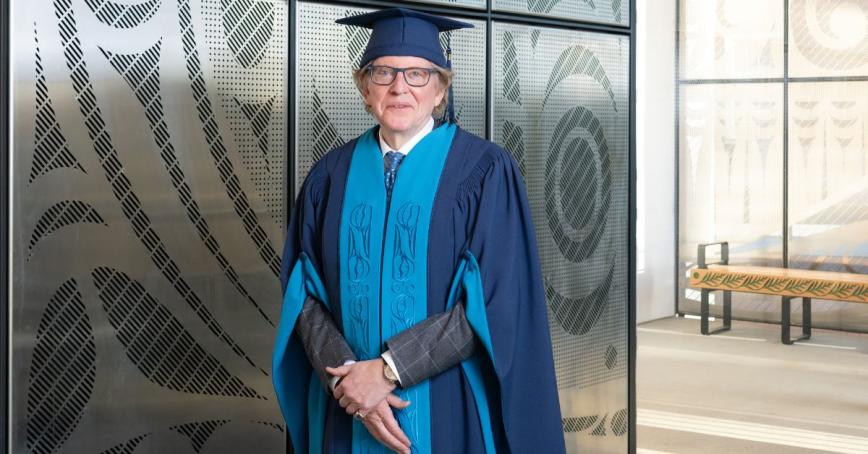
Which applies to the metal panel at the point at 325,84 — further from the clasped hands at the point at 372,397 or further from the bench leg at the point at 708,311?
the bench leg at the point at 708,311

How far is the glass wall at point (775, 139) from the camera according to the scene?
815 cm

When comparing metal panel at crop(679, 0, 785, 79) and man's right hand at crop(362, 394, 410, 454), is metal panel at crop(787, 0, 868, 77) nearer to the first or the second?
metal panel at crop(679, 0, 785, 79)

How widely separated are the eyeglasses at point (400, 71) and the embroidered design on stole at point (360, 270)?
285mm

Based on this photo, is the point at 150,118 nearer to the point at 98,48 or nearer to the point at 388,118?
the point at 98,48

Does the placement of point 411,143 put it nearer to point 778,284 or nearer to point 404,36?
point 404,36

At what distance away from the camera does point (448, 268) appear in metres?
2.32

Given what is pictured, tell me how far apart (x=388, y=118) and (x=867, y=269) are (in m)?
6.82

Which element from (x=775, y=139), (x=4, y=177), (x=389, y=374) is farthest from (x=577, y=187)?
(x=775, y=139)

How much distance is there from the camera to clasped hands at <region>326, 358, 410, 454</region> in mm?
2213

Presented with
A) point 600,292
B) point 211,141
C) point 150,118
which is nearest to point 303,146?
point 211,141

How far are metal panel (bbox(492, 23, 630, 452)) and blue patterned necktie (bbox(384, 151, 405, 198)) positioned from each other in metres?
1.59

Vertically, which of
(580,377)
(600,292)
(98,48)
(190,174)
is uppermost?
(98,48)

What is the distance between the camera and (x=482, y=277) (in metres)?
2.29

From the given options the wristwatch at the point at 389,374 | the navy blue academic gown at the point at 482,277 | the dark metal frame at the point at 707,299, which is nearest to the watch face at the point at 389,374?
the wristwatch at the point at 389,374
